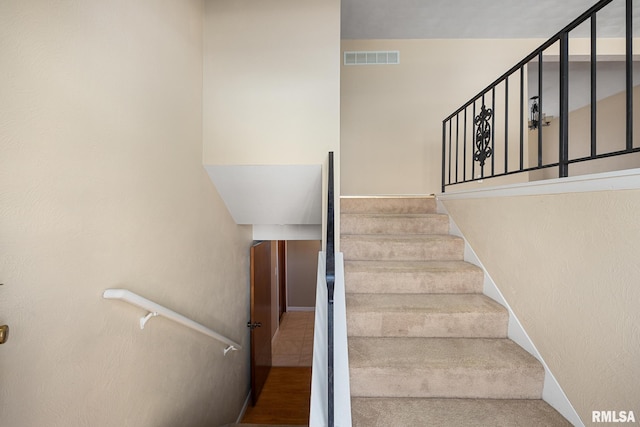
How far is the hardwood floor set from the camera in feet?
11.1

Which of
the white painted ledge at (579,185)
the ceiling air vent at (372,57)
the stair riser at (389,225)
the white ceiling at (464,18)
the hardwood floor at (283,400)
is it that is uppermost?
the white ceiling at (464,18)

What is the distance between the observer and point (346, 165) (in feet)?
13.4

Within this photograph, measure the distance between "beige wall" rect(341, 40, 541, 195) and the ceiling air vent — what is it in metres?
0.06

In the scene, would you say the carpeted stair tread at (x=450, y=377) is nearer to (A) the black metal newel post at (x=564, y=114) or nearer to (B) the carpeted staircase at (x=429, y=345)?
(B) the carpeted staircase at (x=429, y=345)

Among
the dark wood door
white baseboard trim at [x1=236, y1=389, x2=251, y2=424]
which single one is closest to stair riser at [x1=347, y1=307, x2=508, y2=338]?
the dark wood door

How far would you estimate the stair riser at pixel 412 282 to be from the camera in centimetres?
198

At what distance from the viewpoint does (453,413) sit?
1.30 m

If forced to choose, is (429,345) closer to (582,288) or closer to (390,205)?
(582,288)

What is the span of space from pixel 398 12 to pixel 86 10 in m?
3.23

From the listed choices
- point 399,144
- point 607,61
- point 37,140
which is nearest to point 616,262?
point 37,140

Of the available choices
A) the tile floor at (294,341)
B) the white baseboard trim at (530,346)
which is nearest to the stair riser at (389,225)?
the white baseboard trim at (530,346)

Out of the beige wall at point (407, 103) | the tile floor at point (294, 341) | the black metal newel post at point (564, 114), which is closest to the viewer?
the black metal newel post at point (564, 114)

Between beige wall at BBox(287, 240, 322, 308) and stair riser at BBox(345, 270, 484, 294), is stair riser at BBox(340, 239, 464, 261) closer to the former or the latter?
stair riser at BBox(345, 270, 484, 294)

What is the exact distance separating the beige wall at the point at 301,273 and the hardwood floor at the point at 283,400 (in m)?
2.23
